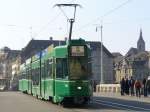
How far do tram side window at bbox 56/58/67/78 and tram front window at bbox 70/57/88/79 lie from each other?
355 millimetres

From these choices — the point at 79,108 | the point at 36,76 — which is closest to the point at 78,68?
the point at 79,108

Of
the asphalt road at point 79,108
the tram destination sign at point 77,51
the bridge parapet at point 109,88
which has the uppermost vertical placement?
the tram destination sign at point 77,51

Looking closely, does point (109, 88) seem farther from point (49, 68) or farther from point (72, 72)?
point (72, 72)

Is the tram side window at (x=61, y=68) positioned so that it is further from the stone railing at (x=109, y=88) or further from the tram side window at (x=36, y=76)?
the stone railing at (x=109, y=88)

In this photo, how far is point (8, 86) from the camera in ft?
348

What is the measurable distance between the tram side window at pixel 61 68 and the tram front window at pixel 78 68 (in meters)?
0.36

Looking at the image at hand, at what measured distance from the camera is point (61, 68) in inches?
1154

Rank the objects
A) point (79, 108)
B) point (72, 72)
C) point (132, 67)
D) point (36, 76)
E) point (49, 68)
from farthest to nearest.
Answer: point (132, 67) < point (36, 76) < point (49, 68) < point (72, 72) < point (79, 108)

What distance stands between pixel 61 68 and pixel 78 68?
3.00 ft

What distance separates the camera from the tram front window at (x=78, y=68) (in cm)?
2891

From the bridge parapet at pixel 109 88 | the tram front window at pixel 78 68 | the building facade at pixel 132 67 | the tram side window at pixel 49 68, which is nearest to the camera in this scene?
the tram front window at pixel 78 68

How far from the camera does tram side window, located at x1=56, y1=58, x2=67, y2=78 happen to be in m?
29.1

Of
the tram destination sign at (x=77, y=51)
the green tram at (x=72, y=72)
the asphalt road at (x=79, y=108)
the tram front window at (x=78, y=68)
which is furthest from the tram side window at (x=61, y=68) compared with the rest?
the asphalt road at (x=79, y=108)

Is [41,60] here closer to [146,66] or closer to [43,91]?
[43,91]
